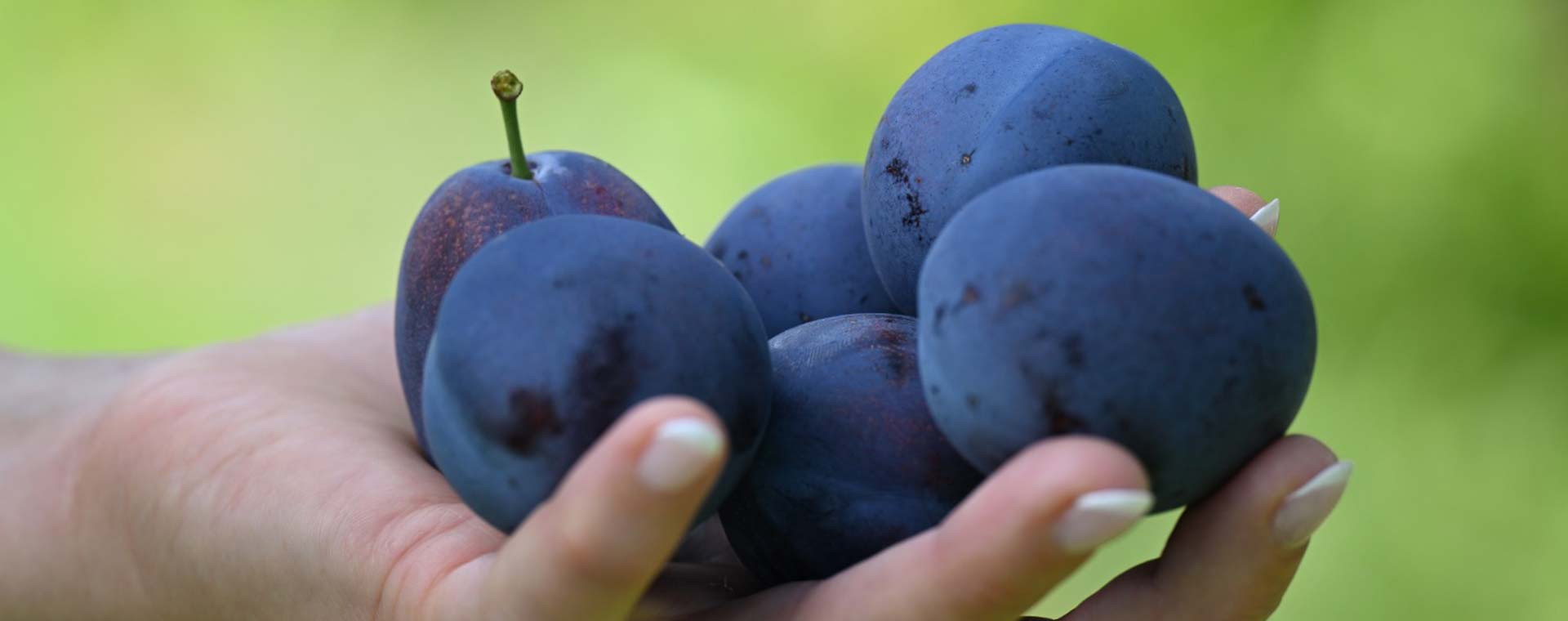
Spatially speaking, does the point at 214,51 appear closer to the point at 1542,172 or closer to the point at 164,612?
the point at 164,612

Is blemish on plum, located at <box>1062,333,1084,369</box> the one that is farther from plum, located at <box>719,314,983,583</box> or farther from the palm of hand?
plum, located at <box>719,314,983,583</box>

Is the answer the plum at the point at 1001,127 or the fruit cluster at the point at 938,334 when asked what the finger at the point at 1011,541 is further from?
the plum at the point at 1001,127

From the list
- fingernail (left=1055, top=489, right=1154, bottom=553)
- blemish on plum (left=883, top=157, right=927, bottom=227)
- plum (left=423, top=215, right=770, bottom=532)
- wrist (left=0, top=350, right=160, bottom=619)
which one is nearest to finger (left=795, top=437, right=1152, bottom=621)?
fingernail (left=1055, top=489, right=1154, bottom=553)

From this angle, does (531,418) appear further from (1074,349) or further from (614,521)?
(1074,349)

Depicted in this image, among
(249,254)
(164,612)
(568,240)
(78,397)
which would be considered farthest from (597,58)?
(568,240)

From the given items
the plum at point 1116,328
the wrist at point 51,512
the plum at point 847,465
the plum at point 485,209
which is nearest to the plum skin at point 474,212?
the plum at point 485,209

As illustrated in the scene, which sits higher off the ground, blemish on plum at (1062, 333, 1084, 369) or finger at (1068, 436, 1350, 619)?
blemish on plum at (1062, 333, 1084, 369)

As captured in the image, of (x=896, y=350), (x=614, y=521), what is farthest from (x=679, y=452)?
(x=896, y=350)
